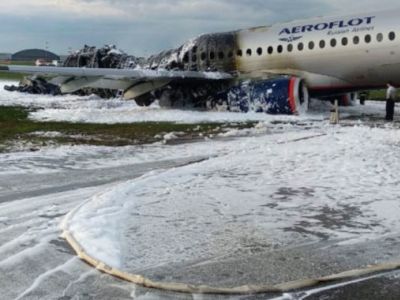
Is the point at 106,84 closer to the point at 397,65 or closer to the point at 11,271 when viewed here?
the point at 397,65

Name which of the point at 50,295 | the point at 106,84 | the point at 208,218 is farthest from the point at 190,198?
the point at 106,84

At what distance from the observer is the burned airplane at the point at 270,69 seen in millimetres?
18250

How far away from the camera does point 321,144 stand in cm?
1136

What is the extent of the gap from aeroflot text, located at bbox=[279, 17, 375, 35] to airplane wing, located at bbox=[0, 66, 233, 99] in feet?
8.66

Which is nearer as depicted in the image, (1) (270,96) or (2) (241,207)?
(2) (241,207)

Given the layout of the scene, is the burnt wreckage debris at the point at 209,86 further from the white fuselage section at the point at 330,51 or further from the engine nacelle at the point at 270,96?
the white fuselage section at the point at 330,51

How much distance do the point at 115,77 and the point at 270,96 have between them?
5.18m

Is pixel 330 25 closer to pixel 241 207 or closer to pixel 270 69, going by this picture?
pixel 270 69

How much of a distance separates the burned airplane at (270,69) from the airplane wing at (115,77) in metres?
0.03

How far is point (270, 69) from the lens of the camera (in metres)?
20.3

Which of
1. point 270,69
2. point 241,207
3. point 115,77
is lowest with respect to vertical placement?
point 241,207

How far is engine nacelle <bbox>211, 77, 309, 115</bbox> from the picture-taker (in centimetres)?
1819

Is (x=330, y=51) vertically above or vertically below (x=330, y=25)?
below

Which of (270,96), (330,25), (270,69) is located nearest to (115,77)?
(270,96)
